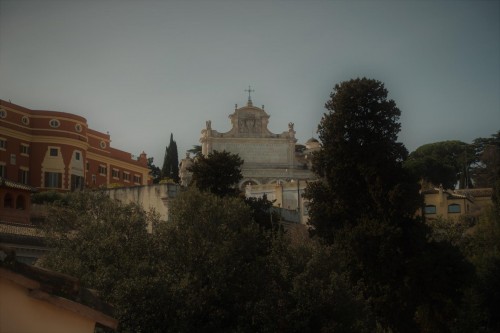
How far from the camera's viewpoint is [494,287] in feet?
115

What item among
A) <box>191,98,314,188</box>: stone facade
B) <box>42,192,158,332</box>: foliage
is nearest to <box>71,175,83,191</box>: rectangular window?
<box>191,98,314,188</box>: stone facade

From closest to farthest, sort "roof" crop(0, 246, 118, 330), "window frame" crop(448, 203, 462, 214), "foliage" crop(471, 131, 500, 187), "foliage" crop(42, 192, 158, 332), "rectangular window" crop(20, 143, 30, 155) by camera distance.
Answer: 1. "roof" crop(0, 246, 118, 330)
2. "foliage" crop(42, 192, 158, 332)
3. "rectangular window" crop(20, 143, 30, 155)
4. "window frame" crop(448, 203, 462, 214)
5. "foliage" crop(471, 131, 500, 187)

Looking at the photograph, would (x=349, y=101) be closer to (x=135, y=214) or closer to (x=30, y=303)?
(x=135, y=214)

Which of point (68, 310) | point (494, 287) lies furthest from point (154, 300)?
point (494, 287)

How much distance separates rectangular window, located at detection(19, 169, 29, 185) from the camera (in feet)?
186

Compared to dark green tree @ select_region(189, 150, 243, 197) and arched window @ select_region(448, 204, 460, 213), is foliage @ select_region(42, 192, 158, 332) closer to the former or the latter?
Result: dark green tree @ select_region(189, 150, 243, 197)

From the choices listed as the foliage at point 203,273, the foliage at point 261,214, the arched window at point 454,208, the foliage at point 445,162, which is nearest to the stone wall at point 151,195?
the foliage at point 261,214

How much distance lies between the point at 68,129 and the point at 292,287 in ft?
139

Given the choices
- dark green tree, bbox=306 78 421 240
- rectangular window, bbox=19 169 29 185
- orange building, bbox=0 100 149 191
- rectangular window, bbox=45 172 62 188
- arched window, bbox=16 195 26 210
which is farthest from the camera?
rectangular window, bbox=45 172 62 188

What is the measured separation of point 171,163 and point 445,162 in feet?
115

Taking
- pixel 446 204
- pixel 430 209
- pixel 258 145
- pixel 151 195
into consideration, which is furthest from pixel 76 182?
pixel 446 204

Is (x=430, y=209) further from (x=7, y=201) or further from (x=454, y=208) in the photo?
(x=7, y=201)

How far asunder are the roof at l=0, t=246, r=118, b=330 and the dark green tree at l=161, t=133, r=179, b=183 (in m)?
69.0

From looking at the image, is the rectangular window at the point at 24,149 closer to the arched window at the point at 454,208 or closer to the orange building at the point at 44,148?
the orange building at the point at 44,148
